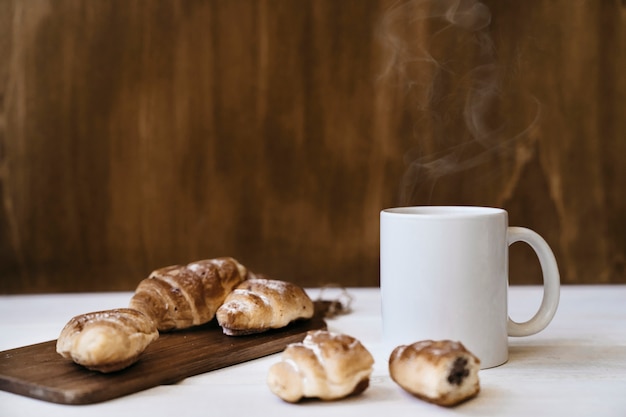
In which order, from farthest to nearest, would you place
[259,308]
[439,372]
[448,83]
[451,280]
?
1. [448,83]
2. [259,308]
3. [451,280]
4. [439,372]

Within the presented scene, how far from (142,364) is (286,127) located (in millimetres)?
720

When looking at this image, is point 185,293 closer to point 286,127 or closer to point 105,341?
point 105,341

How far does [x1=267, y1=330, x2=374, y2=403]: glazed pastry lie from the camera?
0.71 meters

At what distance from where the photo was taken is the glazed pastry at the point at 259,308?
0.96 m

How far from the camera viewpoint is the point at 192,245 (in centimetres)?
145

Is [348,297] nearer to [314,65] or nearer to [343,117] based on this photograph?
[343,117]

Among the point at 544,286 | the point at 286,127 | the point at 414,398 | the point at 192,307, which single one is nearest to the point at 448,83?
the point at 286,127

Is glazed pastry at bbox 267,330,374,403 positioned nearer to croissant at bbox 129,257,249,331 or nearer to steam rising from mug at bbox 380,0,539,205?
croissant at bbox 129,257,249,331

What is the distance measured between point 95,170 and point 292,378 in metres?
0.88

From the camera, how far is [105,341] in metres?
0.76

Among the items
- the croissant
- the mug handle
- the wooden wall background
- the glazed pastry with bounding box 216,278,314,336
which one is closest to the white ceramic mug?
the mug handle

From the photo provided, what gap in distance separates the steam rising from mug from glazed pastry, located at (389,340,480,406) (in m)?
0.75

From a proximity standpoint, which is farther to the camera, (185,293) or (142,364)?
(185,293)

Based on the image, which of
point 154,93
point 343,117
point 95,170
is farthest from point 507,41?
point 95,170
